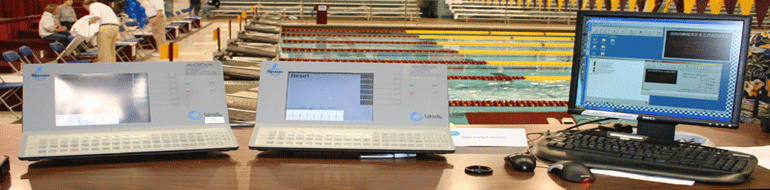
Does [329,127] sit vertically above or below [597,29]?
below

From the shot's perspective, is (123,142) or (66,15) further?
(66,15)

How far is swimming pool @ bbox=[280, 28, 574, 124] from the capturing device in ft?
20.0

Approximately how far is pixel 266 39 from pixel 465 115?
170 inches

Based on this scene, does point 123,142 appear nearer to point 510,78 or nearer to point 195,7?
point 510,78

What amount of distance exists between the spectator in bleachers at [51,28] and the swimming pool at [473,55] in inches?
115

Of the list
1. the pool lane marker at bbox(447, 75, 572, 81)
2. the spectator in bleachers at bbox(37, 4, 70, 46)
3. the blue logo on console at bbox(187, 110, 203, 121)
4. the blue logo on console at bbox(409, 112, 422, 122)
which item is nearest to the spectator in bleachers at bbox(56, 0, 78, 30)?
the spectator in bleachers at bbox(37, 4, 70, 46)

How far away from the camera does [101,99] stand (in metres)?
1.52

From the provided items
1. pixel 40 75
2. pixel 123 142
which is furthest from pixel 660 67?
pixel 40 75

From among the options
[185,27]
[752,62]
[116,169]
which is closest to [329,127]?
[116,169]

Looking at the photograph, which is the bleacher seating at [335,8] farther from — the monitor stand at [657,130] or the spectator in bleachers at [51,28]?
the monitor stand at [657,130]

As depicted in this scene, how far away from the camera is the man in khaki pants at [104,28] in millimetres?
7047

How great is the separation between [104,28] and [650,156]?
6.97 meters

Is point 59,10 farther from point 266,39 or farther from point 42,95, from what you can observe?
point 42,95

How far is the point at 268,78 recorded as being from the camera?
1604 millimetres
